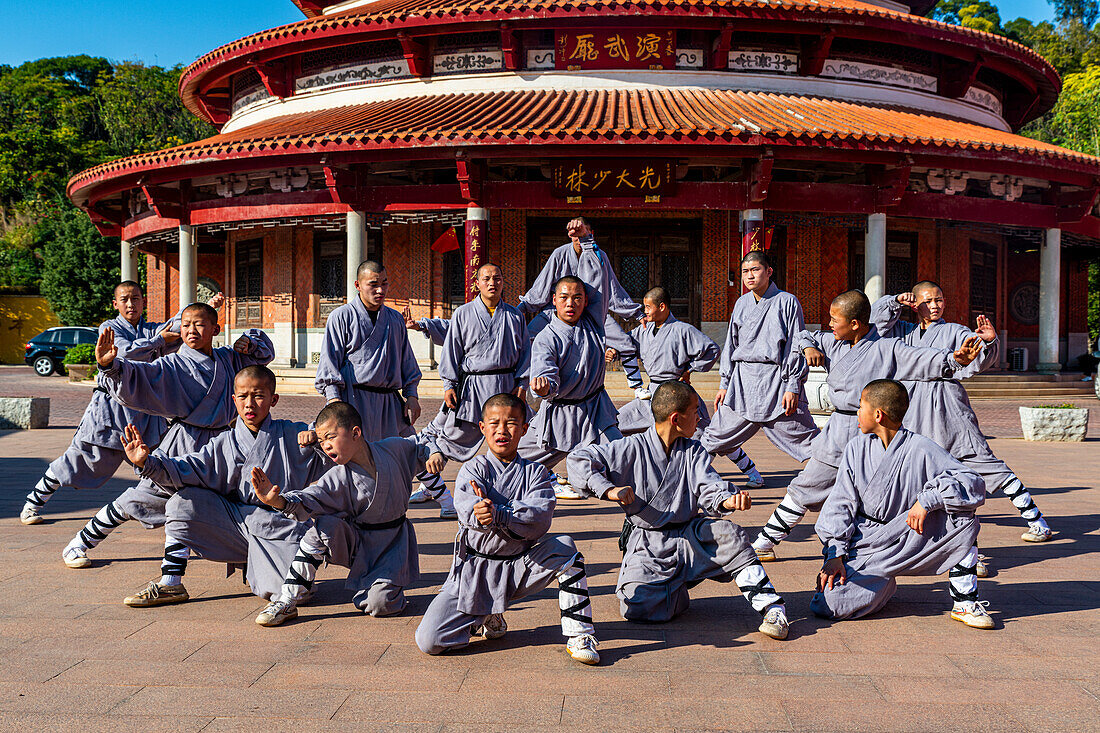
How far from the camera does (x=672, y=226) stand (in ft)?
54.7

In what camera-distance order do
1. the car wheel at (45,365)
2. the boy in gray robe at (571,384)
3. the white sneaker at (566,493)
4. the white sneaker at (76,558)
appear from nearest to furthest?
1. the white sneaker at (76,558)
2. the boy in gray robe at (571,384)
3. the white sneaker at (566,493)
4. the car wheel at (45,365)

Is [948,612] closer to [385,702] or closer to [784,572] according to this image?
[784,572]

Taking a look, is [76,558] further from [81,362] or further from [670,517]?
[81,362]

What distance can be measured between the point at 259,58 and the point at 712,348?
45.7 feet

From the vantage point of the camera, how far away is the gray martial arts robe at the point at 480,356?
6.50 metres

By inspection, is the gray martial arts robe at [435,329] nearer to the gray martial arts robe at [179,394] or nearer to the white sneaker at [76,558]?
the gray martial arts robe at [179,394]

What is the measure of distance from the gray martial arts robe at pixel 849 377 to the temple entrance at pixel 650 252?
11.0 m

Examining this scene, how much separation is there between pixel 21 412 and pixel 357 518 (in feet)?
33.1

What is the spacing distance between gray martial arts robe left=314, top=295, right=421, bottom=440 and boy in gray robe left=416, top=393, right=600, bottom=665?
237 centimetres

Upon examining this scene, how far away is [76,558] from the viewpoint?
15.9ft

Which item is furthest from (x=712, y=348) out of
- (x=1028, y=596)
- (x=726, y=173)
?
(x=726, y=173)

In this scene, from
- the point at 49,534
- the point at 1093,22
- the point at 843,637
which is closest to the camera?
the point at 843,637

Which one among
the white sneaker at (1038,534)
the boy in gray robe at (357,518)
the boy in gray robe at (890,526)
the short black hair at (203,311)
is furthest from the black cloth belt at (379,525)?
the white sneaker at (1038,534)

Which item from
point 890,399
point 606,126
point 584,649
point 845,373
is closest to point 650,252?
point 606,126
